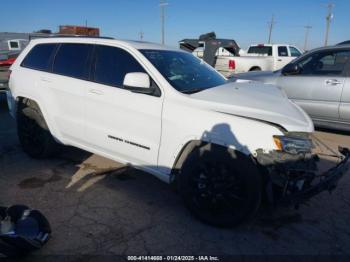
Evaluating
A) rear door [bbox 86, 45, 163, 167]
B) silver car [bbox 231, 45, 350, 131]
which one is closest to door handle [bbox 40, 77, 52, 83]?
rear door [bbox 86, 45, 163, 167]

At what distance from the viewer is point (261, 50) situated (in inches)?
685

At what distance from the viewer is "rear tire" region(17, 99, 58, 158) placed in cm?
457

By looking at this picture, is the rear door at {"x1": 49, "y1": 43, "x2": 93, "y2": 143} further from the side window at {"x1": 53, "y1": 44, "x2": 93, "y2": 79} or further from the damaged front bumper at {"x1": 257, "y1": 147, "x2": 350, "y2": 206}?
the damaged front bumper at {"x1": 257, "y1": 147, "x2": 350, "y2": 206}

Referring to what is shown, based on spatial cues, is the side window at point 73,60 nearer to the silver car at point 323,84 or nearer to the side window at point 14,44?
the silver car at point 323,84

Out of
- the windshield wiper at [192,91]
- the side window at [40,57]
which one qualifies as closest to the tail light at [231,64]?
the side window at [40,57]

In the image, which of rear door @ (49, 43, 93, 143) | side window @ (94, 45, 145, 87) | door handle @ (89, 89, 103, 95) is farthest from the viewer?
rear door @ (49, 43, 93, 143)

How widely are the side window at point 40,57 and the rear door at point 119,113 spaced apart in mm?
988

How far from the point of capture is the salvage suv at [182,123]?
111 inches

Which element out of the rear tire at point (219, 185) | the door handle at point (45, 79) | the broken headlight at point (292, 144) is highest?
the door handle at point (45, 79)

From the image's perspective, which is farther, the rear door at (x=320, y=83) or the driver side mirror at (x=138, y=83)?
the rear door at (x=320, y=83)

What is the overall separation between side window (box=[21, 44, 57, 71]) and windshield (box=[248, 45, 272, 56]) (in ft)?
47.3

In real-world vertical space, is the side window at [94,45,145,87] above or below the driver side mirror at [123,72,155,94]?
above

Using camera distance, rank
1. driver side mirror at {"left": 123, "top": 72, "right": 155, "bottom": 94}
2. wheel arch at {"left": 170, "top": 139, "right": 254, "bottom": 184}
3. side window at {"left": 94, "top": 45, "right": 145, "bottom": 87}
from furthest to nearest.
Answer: side window at {"left": 94, "top": 45, "right": 145, "bottom": 87} → driver side mirror at {"left": 123, "top": 72, "right": 155, "bottom": 94} → wheel arch at {"left": 170, "top": 139, "right": 254, "bottom": 184}

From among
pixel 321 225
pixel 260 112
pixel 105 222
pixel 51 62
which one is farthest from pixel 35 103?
A: pixel 321 225
